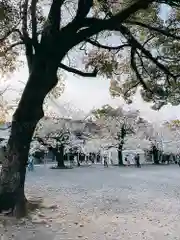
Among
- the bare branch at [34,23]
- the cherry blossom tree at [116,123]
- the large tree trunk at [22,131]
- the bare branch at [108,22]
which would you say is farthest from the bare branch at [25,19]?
the cherry blossom tree at [116,123]

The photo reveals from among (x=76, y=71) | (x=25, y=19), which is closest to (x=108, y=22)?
(x=76, y=71)

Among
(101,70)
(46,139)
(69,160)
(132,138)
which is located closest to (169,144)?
(132,138)

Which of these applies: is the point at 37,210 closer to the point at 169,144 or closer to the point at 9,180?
the point at 9,180

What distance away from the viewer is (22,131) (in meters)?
7.91

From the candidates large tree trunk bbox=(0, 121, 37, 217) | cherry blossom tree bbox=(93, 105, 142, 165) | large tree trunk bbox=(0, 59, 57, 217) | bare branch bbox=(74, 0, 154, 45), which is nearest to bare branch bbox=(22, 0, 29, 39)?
large tree trunk bbox=(0, 59, 57, 217)

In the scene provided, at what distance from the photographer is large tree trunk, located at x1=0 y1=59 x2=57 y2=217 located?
7738mm

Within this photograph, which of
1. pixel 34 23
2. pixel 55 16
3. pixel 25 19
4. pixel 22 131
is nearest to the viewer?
pixel 22 131

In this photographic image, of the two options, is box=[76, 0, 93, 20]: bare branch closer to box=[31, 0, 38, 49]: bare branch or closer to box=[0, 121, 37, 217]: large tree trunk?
box=[31, 0, 38, 49]: bare branch

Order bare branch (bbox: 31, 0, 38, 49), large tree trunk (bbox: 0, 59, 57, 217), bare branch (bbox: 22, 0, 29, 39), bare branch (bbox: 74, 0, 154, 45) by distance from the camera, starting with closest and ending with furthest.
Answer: bare branch (bbox: 74, 0, 154, 45) < large tree trunk (bbox: 0, 59, 57, 217) < bare branch (bbox: 31, 0, 38, 49) < bare branch (bbox: 22, 0, 29, 39)

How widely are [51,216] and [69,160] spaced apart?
4165cm

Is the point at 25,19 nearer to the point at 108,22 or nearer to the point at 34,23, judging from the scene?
the point at 34,23

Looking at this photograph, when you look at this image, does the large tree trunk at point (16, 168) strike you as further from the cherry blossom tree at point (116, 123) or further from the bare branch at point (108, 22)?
the cherry blossom tree at point (116, 123)

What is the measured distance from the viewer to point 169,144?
51.0 m

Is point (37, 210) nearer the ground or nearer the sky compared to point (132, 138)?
nearer the ground
